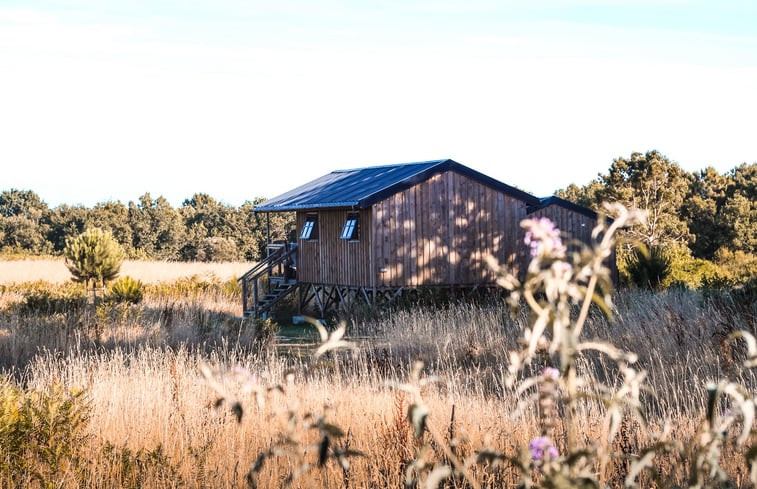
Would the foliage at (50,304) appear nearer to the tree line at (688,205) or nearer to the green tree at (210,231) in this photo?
the tree line at (688,205)

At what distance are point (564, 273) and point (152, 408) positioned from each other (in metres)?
5.72

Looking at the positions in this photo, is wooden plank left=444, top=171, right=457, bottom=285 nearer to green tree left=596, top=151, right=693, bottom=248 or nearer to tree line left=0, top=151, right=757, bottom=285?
tree line left=0, top=151, right=757, bottom=285

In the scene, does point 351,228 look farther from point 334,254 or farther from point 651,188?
point 651,188

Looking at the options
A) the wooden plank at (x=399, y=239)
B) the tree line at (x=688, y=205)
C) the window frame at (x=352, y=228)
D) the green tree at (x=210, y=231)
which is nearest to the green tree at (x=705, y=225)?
the tree line at (x=688, y=205)

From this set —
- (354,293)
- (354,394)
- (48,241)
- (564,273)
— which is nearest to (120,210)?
(48,241)

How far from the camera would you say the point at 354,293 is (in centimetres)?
2456

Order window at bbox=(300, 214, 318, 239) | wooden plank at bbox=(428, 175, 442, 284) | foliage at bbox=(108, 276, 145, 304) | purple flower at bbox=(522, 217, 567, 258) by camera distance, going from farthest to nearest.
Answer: window at bbox=(300, 214, 318, 239) < wooden plank at bbox=(428, 175, 442, 284) < foliage at bbox=(108, 276, 145, 304) < purple flower at bbox=(522, 217, 567, 258)

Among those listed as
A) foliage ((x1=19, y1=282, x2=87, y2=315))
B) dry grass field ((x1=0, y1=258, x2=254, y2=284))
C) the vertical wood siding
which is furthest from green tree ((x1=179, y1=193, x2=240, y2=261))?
foliage ((x1=19, y1=282, x2=87, y2=315))

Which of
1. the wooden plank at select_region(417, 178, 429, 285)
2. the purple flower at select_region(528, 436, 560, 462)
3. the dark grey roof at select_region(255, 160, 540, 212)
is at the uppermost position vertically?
the dark grey roof at select_region(255, 160, 540, 212)

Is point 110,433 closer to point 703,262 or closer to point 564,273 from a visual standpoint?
point 564,273

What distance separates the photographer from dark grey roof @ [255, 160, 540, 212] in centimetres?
2333

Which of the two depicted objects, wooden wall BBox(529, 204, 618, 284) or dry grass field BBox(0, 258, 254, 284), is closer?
wooden wall BBox(529, 204, 618, 284)

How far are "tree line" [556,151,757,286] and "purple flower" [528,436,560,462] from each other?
33125mm

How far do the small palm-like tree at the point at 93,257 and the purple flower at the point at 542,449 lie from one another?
27.9m
